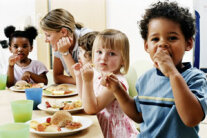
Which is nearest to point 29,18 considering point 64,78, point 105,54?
point 64,78

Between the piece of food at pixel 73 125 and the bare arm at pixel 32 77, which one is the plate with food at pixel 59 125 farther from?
the bare arm at pixel 32 77

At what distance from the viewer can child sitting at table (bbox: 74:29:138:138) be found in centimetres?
116

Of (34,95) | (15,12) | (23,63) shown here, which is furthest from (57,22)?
(15,12)

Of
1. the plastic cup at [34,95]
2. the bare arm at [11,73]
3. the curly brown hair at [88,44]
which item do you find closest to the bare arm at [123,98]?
the plastic cup at [34,95]

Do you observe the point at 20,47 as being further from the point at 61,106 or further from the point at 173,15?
the point at 173,15

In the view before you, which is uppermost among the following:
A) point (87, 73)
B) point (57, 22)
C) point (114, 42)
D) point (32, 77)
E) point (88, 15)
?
point (88, 15)

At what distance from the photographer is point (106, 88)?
123cm

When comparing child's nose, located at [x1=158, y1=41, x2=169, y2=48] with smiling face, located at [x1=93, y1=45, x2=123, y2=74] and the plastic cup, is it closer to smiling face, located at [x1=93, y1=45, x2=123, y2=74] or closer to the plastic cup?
smiling face, located at [x1=93, y1=45, x2=123, y2=74]

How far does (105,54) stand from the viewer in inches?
53.7

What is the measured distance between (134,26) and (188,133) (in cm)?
269

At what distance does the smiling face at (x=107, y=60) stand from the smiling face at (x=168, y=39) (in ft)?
1.34

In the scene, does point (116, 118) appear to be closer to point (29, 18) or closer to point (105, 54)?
point (105, 54)

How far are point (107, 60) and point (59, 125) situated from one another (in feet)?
1.65

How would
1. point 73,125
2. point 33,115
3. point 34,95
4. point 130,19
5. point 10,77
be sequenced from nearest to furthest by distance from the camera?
1. point 73,125
2. point 33,115
3. point 34,95
4. point 10,77
5. point 130,19
